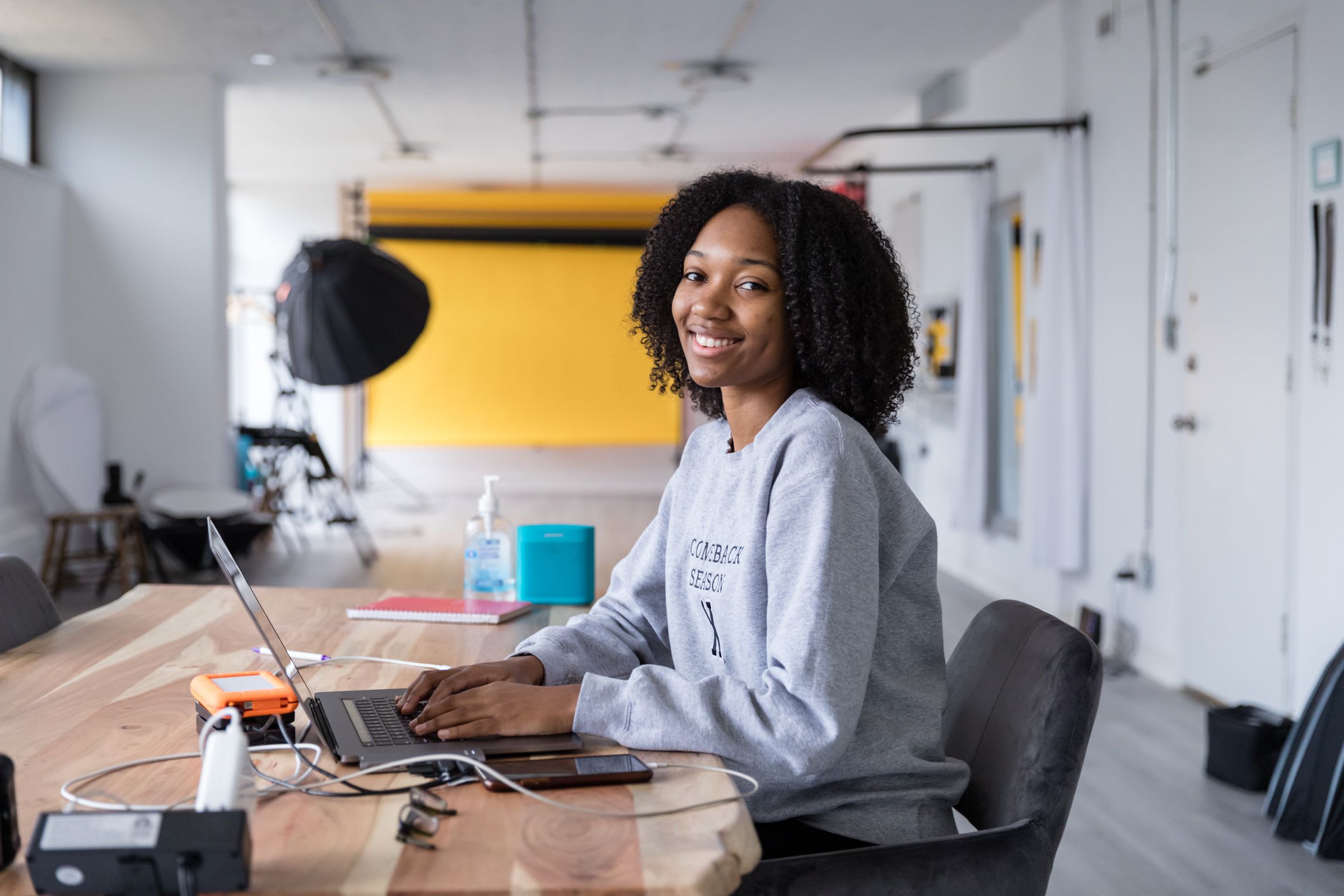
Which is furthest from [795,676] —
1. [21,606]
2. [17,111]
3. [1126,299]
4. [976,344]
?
[17,111]

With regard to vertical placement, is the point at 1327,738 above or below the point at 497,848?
below

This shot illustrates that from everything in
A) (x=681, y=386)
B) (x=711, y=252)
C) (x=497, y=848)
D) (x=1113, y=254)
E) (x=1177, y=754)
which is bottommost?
(x=1177, y=754)

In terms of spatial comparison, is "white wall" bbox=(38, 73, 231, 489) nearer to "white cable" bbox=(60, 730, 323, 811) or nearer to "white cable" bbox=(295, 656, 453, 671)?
"white cable" bbox=(295, 656, 453, 671)

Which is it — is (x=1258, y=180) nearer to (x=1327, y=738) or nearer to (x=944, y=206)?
(x=1327, y=738)

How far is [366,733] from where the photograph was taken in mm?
1198

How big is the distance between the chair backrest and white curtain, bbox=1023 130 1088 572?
3534 mm

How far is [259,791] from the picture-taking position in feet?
3.43

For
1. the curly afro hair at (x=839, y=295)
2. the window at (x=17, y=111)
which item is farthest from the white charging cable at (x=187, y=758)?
the window at (x=17, y=111)

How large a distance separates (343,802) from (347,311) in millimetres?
3611

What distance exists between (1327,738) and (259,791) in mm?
2630

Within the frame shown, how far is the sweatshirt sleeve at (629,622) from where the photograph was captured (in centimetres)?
151

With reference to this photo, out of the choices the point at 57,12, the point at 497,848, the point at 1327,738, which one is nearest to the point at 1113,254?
the point at 1327,738

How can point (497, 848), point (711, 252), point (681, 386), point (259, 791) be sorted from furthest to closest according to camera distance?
point (681, 386) → point (711, 252) → point (259, 791) → point (497, 848)

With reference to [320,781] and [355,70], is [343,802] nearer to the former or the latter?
[320,781]
